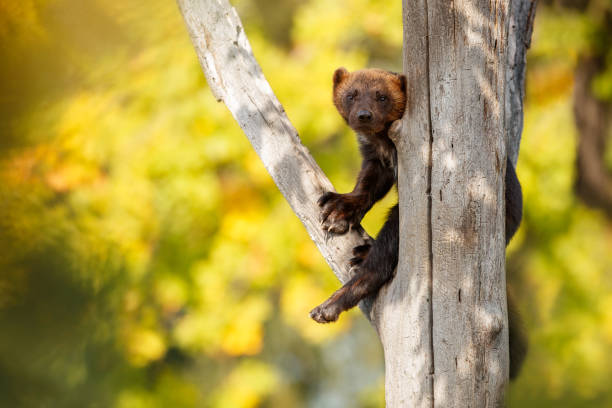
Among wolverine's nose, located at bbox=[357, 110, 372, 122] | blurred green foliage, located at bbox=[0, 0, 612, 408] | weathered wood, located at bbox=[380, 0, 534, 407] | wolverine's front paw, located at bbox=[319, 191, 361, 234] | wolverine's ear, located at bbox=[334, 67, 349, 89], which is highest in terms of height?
blurred green foliage, located at bbox=[0, 0, 612, 408]

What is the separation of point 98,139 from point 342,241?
3856mm

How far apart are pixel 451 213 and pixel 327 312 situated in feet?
2.98

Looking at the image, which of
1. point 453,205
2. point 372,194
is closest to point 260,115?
point 372,194

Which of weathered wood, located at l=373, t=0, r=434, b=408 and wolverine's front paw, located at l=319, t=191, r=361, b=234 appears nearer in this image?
weathered wood, located at l=373, t=0, r=434, b=408

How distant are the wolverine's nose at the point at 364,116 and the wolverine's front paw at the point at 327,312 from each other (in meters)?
1.10

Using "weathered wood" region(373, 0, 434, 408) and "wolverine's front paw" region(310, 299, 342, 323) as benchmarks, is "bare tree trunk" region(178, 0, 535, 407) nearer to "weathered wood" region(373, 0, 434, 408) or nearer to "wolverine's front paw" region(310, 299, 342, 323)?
"weathered wood" region(373, 0, 434, 408)

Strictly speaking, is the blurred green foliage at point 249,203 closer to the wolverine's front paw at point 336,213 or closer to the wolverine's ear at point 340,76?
the wolverine's ear at point 340,76

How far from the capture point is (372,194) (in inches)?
145

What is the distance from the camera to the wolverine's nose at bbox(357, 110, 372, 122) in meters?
3.55

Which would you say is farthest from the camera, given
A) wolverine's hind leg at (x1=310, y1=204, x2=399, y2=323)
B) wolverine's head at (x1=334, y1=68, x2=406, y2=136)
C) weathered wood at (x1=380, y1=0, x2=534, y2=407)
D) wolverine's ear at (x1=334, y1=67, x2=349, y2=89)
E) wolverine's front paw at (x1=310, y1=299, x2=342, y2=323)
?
wolverine's ear at (x1=334, y1=67, x2=349, y2=89)

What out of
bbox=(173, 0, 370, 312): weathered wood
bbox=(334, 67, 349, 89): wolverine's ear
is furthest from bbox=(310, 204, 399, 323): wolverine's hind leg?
bbox=(334, 67, 349, 89): wolverine's ear

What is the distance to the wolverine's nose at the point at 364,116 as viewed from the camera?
11.6 ft

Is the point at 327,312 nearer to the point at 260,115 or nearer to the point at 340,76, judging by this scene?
the point at 260,115

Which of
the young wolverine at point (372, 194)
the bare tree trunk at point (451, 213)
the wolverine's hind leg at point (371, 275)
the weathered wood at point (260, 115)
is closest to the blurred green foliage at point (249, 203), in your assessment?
the weathered wood at point (260, 115)
